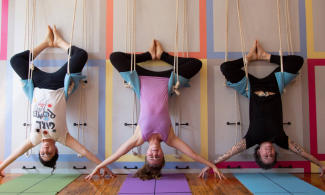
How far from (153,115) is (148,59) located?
70 centimetres

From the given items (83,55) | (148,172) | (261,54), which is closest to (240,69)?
(261,54)

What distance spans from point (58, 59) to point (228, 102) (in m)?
2.12

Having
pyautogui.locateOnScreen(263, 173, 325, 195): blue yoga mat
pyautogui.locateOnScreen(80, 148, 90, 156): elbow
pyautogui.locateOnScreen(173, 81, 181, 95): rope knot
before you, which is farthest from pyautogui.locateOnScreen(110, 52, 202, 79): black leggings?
pyautogui.locateOnScreen(263, 173, 325, 195): blue yoga mat

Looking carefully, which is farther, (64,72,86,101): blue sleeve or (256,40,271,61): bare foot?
(256,40,271,61): bare foot

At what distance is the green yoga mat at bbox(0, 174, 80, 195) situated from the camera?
2.01m

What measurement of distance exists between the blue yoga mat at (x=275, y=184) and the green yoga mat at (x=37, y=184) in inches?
72.5

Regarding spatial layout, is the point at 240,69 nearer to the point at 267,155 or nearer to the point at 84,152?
the point at 267,155

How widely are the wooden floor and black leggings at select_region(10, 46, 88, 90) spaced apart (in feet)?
3.54

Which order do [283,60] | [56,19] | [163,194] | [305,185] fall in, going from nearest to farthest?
[163,194] < [305,185] < [283,60] < [56,19]

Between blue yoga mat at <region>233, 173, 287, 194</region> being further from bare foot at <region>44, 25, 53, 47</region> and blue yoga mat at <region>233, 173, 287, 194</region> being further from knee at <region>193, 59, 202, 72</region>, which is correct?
bare foot at <region>44, 25, 53, 47</region>

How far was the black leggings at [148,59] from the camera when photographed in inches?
93.7

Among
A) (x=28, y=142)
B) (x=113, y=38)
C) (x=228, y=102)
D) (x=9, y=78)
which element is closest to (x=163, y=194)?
(x=228, y=102)

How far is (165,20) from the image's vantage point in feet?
8.70

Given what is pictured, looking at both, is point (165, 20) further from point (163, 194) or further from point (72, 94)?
point (163, 194)
